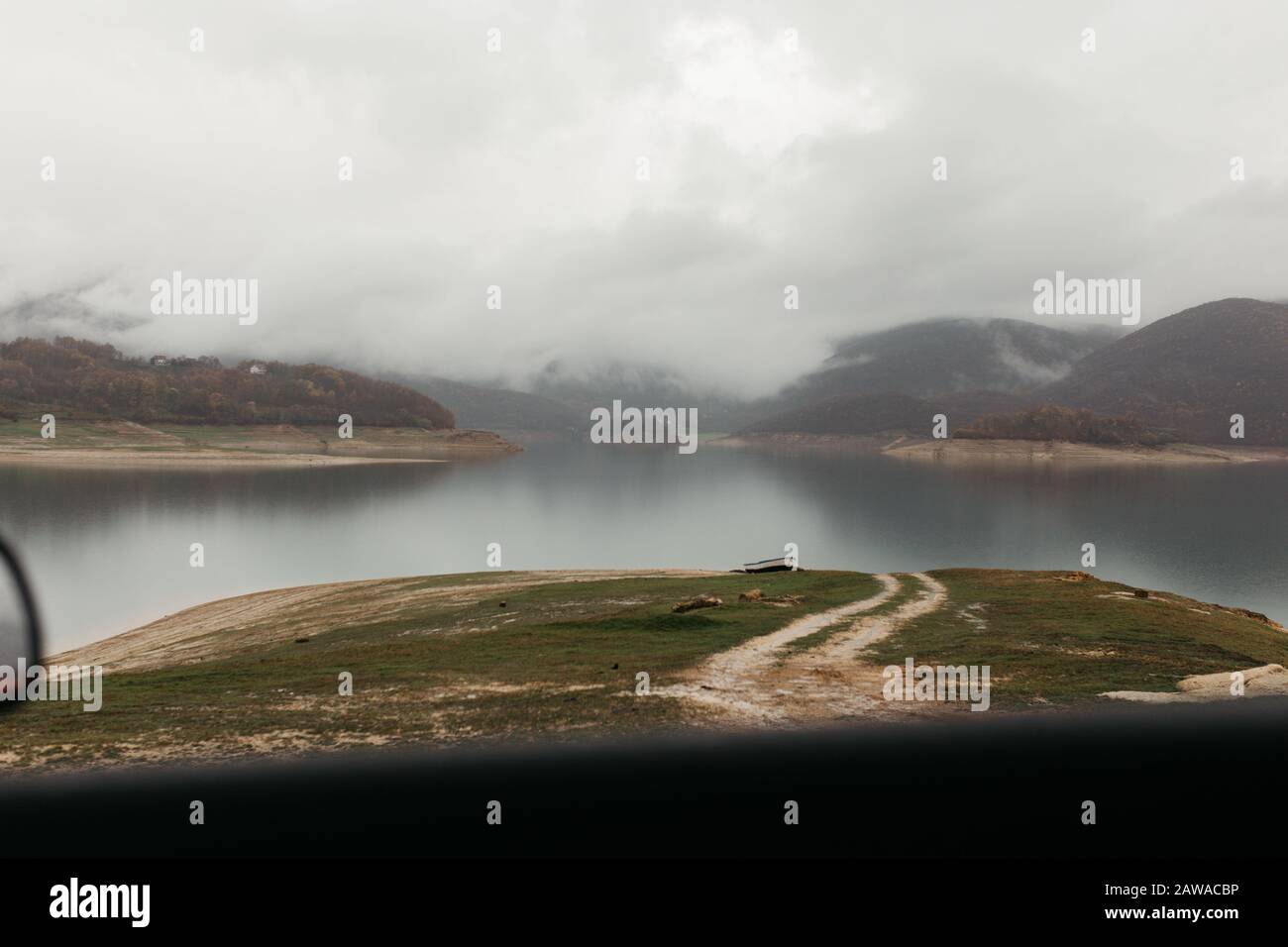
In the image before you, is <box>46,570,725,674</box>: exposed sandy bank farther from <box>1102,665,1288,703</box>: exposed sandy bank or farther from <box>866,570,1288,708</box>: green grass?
<box>1102,665,1288,703</box>: exposed sandy bank

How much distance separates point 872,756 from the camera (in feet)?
41.5

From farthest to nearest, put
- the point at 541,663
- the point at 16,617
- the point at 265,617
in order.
Result: 1. the point at 265,617
2. the point at 541,663
3. the point at 16,617

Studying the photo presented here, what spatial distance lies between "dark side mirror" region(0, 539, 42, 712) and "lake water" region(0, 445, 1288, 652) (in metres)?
31.0

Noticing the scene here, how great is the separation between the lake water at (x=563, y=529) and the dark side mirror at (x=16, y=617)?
102 feet

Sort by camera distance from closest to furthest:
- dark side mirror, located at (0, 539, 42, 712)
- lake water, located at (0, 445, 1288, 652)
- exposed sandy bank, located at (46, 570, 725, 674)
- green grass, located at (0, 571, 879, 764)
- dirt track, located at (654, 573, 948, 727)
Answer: dark side mirror, located at (0, 539, 42, 712) < green grass, located at (0, 571, 879, 764) < dirt track, located at (654, 573, 948, 727) < exposed sandy bank, located at (46, 570, 725, 674) < lake water, located at (0, 445, 1288, 652)

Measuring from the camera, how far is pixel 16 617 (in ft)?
34.6

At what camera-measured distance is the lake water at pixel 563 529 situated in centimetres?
5316

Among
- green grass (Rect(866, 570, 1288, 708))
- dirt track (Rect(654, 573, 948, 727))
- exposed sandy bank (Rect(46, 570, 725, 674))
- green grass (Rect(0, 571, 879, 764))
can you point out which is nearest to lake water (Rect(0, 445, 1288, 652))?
exposed sandy bank (Rect(46, 570, 725, 674))

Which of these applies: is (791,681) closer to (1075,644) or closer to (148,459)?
(1075,644)

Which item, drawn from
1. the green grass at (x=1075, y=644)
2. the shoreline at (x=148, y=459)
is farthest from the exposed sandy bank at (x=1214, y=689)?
the shoreline at (x=148, y=459)

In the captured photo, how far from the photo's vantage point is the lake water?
5316 centimetres

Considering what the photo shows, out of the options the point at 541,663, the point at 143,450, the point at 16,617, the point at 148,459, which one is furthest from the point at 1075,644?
the point at 143,450

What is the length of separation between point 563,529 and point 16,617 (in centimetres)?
7398
